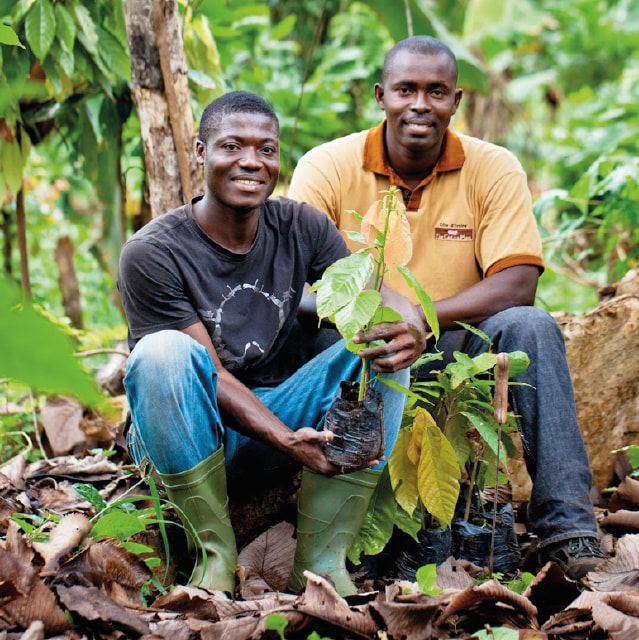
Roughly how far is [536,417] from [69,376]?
2185 millimetres

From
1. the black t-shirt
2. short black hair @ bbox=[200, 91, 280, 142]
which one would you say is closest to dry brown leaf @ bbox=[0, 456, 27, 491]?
the black t-shirt

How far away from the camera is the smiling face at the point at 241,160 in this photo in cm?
242

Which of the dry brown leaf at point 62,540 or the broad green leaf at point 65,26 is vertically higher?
the broad green leaf at point 65,26

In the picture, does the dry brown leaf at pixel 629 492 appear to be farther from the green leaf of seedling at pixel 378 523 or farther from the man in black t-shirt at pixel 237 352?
the man in black t-shirt at pixel 237 352

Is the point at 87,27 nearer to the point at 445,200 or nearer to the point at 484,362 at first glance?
the point at 445,200

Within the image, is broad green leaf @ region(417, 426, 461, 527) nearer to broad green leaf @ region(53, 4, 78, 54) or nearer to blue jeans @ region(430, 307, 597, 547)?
blue jeans @ region(430, 307, 597, 547)

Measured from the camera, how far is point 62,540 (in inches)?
78.9

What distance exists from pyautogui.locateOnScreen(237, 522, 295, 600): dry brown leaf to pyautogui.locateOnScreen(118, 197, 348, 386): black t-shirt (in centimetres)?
45

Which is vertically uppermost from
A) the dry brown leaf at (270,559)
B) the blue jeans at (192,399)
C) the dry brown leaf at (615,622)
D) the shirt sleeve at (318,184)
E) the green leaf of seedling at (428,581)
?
the shirt sleeve at (318,184)

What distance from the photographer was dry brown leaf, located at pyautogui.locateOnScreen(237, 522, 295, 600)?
7.69ft

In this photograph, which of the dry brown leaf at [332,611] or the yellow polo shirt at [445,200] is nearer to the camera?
the dry brown leaf at [332,611]

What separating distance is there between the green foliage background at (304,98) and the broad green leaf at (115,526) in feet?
3.23

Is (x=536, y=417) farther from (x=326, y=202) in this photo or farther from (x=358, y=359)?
(x=326, y=202)

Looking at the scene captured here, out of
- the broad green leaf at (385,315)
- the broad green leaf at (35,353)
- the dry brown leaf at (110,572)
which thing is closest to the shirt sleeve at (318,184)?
the broad green leaf at (385,315)
